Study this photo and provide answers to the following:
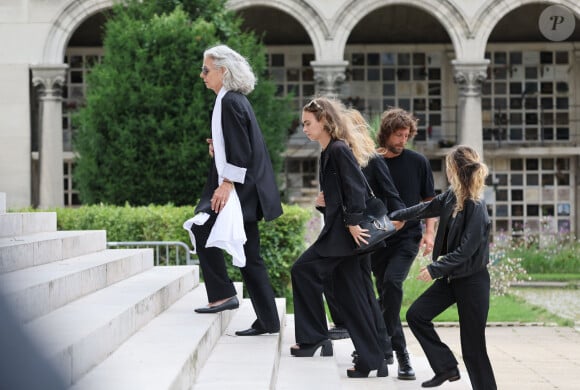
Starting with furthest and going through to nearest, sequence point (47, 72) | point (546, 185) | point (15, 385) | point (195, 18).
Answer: point (546, 185) < point (47, 72) < point (195, 18) < point (15, 385)

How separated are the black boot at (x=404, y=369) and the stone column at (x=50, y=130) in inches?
580

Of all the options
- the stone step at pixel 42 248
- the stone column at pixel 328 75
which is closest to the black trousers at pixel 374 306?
the stone step at pixel 42 248

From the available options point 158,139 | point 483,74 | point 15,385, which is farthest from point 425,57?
point 15,385

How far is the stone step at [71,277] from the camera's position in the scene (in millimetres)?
3467

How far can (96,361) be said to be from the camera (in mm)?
3334

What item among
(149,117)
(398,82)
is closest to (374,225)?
(149,117)

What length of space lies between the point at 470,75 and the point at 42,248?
15.7 meters

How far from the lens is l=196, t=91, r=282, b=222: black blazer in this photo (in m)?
4.66

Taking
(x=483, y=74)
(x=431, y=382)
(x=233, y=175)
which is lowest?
(x=431, y=382)

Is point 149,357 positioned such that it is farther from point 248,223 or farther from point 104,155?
point 104,155

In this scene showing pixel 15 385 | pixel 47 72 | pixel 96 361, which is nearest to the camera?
pixel 15 385

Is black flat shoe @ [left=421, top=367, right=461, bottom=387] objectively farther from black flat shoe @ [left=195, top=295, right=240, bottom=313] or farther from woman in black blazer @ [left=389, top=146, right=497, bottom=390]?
black flat shoe @ [left=195, top=295, right=240, bottom=313]

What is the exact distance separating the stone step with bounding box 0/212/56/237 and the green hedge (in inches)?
144

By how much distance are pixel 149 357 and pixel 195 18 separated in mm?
10875
